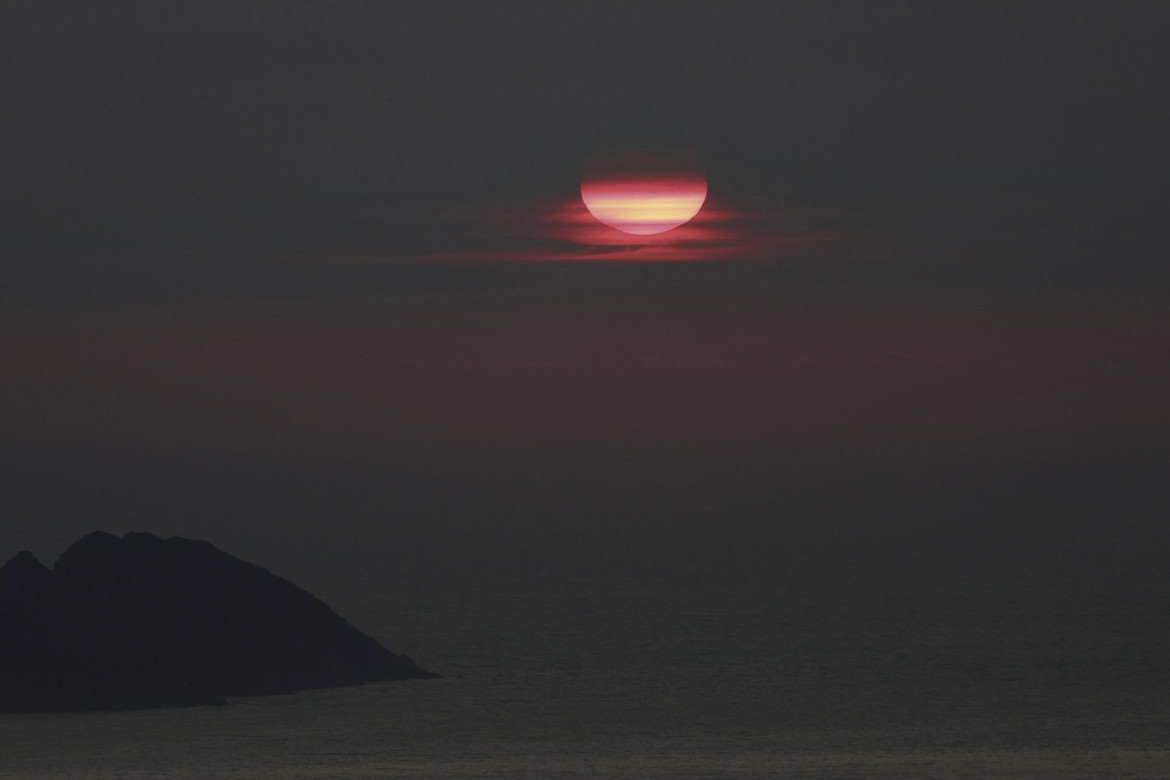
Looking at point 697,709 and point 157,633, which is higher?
point 697,709

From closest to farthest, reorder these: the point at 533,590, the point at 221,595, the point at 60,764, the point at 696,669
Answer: the point at 60,764
the point at 221,595
the point at 696,669
the point at 533,590

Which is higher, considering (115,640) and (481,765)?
(115,640)

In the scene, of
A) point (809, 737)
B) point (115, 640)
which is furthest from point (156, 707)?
point (809, 737)

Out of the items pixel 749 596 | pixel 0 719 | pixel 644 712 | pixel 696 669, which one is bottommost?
pixel 0 719

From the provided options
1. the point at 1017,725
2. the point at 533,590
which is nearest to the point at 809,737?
the point at 1017,725

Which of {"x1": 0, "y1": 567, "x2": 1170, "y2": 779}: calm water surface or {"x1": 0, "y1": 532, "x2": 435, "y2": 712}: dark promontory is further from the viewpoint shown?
{"x1": 0, "y1": 532, "x2": 435, "y2": 712}: dark promontory

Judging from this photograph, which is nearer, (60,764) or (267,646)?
(60,764)

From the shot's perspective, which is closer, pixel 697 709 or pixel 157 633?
pixel 157 633

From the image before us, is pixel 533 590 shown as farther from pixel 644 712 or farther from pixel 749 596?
pixel 644 712

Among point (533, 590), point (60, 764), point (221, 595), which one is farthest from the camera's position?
point (533, 590)
